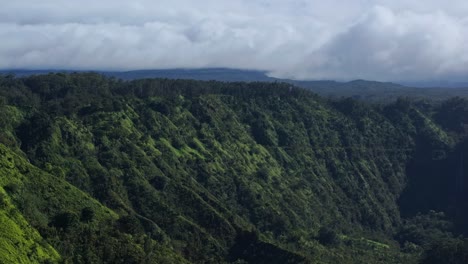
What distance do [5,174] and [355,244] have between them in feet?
319

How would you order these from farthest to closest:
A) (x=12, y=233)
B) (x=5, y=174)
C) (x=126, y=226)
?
(x=126, y=226)
(x=5, y=174)
(x=12, y=233)

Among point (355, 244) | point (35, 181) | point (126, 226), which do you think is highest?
point (35, 181)

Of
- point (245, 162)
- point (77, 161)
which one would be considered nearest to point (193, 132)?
point (245, 162)

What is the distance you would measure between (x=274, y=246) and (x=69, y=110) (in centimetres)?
6853

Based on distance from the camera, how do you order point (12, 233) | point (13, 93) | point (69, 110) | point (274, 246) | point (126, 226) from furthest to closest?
1. point (13, 93)
2. point (69, 110)
3. point (274, 246)
4. point (126, 226)
5. point (12, 233)

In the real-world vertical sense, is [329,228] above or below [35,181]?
below

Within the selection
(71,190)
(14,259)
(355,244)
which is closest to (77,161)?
(71,190)

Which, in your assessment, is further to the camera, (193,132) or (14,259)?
(193,132)

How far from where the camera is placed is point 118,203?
137250mm

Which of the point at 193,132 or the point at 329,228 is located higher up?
the point at 193,132

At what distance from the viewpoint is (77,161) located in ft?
481

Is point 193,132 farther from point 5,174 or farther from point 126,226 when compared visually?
point 5,174

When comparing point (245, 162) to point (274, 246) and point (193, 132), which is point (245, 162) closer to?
point (193, 132)

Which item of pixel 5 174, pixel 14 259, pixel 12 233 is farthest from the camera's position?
pixel 5 174
